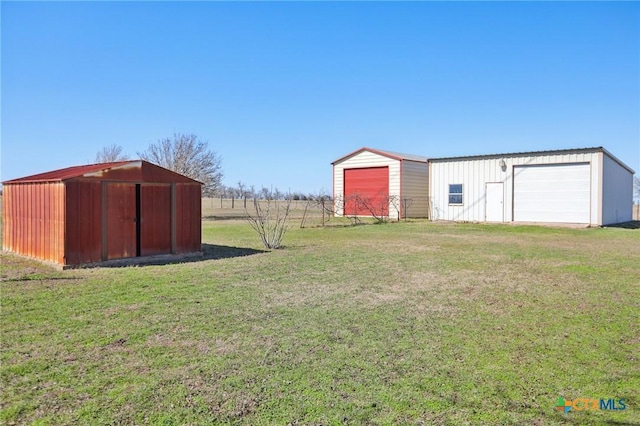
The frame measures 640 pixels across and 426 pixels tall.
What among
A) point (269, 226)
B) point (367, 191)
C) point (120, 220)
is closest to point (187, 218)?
point (120, 220)

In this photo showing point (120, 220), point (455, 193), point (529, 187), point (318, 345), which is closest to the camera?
point (318, 345)

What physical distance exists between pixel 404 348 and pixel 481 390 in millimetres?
1026

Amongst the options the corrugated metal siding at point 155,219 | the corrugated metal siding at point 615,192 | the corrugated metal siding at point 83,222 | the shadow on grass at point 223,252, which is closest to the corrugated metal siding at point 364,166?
the corrugated metal siding at point 615,192

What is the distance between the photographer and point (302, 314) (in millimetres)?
5730

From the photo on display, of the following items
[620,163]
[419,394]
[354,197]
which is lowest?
[419,394]

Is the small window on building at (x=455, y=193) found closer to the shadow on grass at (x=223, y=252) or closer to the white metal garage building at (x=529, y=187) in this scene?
the white metal garage building at (x=529, y=187)

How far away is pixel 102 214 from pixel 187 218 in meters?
2.20

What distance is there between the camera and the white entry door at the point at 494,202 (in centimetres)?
2170

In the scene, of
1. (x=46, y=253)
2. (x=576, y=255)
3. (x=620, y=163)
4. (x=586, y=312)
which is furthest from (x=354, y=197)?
(x=586, y=312)

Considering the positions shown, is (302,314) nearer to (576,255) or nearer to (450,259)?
(450,259)

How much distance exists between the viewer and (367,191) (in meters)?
Answer: 27.2

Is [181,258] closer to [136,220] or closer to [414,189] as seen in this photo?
[136,220]

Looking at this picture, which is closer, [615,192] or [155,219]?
[155,219]

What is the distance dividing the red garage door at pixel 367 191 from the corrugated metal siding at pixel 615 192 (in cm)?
1053
